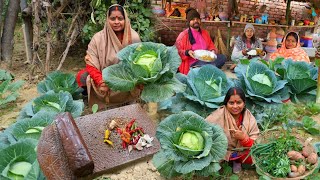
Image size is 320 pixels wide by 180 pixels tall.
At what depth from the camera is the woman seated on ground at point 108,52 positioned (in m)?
3.73

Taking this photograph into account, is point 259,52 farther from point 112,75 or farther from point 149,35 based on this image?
point 112,75

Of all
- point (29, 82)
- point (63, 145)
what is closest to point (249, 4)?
point (29, 82)

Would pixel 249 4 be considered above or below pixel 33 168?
above

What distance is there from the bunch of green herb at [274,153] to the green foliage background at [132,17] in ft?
10.3

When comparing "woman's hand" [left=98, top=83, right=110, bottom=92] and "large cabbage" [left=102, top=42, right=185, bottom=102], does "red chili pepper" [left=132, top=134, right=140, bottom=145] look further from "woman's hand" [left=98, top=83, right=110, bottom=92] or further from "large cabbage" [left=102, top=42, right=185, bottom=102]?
"woman's hand" [left=98, top=83, right=110, bottom=92]

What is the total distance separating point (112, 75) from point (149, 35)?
2.13 m

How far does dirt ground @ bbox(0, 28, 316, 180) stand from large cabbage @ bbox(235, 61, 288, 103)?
1037 millimetres

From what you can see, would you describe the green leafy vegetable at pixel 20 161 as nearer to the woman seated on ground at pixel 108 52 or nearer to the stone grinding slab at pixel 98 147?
the stone grinding slab at pixel 98 147

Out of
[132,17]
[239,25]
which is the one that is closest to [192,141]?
[132,17]

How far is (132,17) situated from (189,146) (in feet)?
10.7

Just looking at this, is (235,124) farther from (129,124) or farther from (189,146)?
(129,124)

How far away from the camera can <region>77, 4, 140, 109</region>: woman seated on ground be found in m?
3.73

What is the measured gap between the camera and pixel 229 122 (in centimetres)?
287

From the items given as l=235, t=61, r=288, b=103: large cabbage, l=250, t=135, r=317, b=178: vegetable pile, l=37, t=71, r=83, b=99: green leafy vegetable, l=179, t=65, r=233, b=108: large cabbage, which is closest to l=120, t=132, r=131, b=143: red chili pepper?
l=179, t=65, r=233, b=108: large cabbage
